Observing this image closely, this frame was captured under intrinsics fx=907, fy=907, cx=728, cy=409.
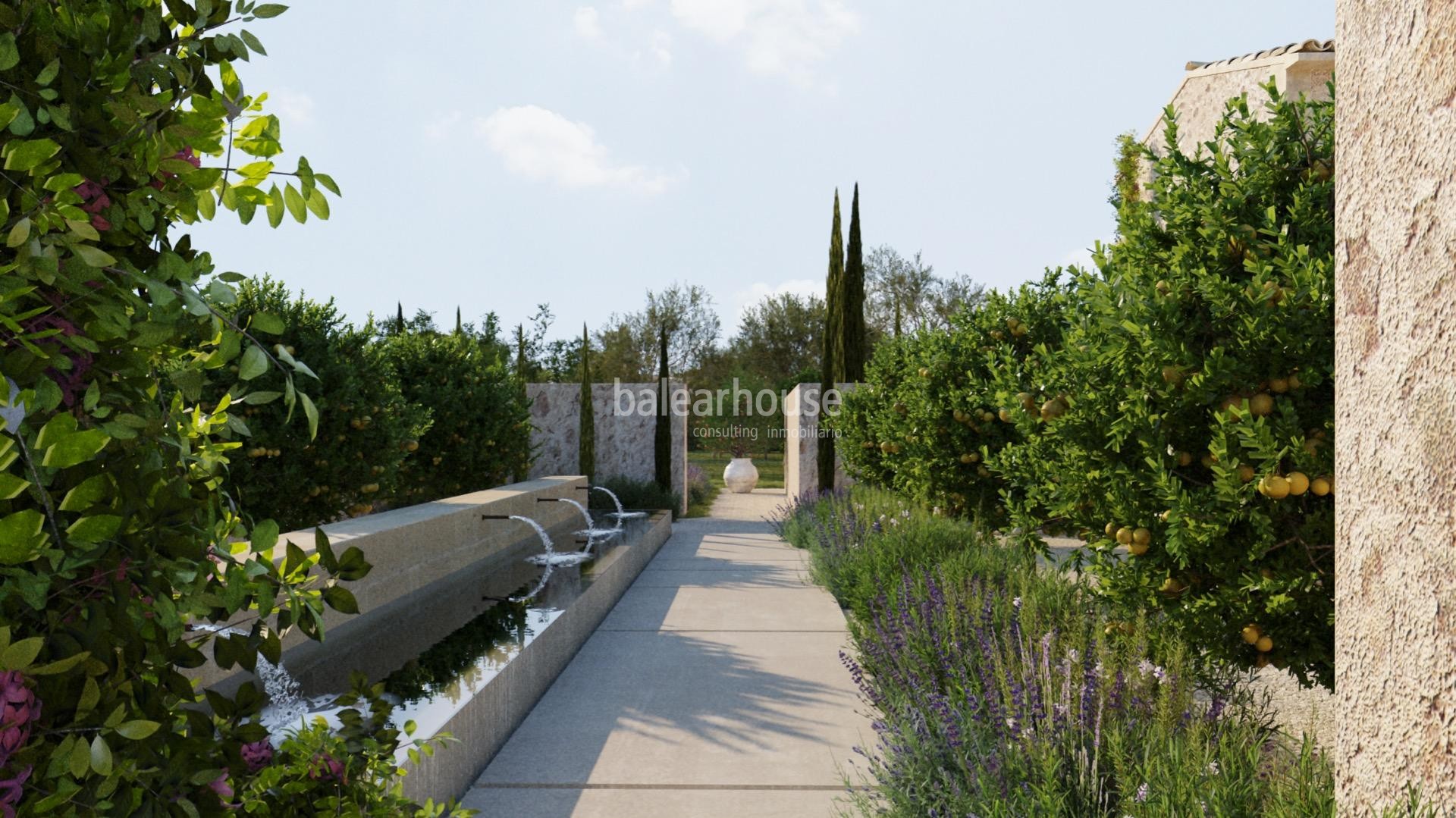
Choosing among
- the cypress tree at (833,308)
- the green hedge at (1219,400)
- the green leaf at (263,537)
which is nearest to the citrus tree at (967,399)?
the green hedge at (1219,400)

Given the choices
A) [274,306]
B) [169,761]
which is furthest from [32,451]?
[274,306]

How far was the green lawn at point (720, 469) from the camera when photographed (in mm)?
22444

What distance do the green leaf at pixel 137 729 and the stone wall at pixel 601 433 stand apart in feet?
51.2

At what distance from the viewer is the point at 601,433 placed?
16.9m

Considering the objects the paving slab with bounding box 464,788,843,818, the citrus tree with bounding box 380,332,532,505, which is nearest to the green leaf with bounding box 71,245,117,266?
the paving slab with bounding box 464,788,843,818

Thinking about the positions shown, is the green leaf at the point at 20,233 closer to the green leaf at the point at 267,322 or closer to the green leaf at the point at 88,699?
the green leaf at the point at 267,322

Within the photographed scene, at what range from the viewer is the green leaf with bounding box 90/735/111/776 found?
1029mm

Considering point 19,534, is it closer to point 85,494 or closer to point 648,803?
point 85,494

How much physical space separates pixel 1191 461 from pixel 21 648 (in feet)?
11.6

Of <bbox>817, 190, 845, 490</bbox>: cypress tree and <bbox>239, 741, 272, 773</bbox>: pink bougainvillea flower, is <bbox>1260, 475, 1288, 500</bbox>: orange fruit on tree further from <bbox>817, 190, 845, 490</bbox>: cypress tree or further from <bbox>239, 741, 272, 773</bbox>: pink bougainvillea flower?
<bbox>817, 190, 845, 490</bbox>: cypress tree

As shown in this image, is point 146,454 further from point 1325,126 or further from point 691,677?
point 691,677

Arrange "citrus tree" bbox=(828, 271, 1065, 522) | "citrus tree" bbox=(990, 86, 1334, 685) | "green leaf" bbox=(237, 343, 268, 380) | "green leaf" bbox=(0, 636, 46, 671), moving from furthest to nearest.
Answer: "citrus tree" bbox=(828, 271, 1065, 522), "citrus tree" bbox=(990, 86, 1334, 685), "green leaf" bbox=(237, 343, 268, 380), "green leaf" bbox=(0, 636, 46, 671)

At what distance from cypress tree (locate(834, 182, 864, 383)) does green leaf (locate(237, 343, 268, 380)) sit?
1478 centimetres

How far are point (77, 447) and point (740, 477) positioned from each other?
19651mm
